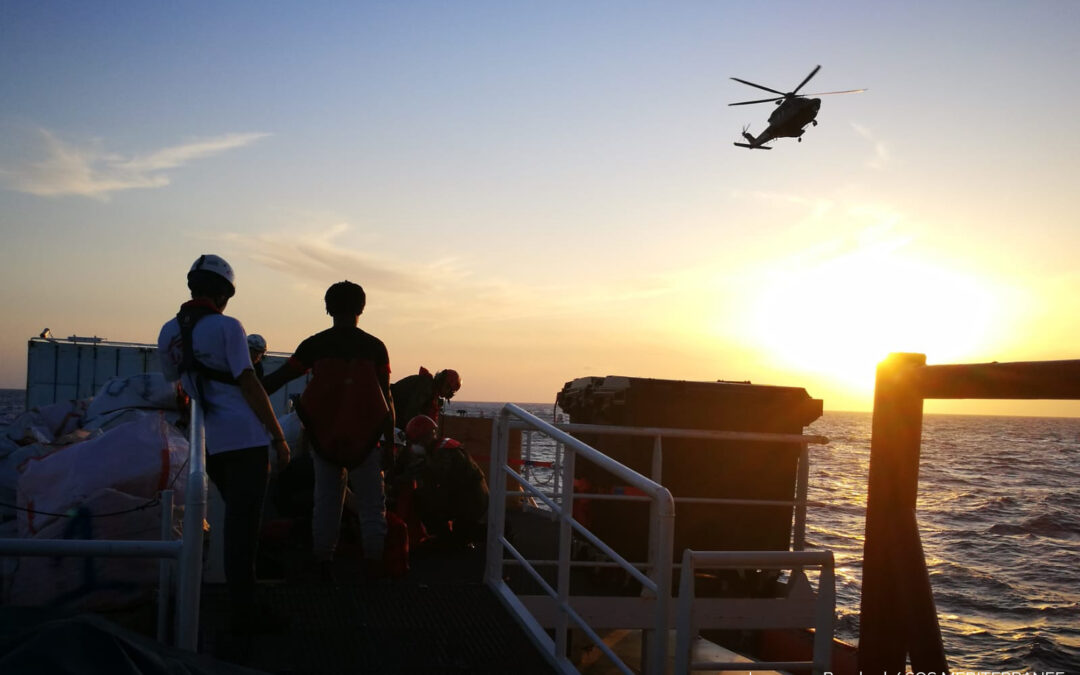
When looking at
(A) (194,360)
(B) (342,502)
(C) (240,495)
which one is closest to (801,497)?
(B) (342,502)

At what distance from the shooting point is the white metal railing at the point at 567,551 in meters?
3.40

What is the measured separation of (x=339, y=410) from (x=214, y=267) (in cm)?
123

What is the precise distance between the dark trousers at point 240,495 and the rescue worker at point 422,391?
12.9 ft

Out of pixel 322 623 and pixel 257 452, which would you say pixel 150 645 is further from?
pixel 322 623

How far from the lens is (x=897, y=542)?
285 centimetres

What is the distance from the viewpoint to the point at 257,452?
432 cm

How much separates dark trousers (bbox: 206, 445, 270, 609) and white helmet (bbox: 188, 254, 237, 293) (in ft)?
2.76

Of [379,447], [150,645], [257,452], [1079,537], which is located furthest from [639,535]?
[1079,537]

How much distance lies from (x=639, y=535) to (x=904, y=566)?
494cm

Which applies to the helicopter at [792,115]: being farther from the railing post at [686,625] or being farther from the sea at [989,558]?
the railing post at [686,625]

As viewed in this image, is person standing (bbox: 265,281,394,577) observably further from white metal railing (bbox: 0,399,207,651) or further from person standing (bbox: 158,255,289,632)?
white metal railing (bbox: 0,399,207,651)

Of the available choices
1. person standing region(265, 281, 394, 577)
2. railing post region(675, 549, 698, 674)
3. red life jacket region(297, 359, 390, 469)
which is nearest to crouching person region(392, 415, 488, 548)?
person standing region(265, 281, 394, 577)

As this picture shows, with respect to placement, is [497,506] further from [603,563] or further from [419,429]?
[419,429]

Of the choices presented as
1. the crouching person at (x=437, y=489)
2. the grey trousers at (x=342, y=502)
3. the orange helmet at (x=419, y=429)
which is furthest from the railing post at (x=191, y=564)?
the orange helmet at (x=419, y=429)
